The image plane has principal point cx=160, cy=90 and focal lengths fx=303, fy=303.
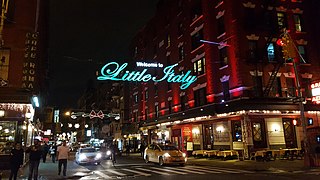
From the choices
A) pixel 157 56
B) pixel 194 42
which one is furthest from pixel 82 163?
pixel 157 56

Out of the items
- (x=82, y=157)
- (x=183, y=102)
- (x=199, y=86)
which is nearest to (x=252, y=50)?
(x=199, y=86)

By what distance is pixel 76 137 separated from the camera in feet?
379

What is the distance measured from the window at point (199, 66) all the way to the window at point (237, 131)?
7020mm

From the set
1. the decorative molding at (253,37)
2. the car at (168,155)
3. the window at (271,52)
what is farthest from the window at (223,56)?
the car at (168,155)

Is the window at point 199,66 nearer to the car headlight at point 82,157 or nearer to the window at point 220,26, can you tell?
the window at point 220,26

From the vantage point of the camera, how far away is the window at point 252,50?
85.3 feet

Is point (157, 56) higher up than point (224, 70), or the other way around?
point (157, 56)

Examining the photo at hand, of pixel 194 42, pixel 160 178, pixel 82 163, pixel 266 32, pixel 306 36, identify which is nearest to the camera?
pixel 160 178

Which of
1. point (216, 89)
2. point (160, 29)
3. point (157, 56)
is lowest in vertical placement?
point (216, 89)

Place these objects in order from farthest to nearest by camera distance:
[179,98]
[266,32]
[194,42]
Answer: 1. [179,98]
2. [194,42]
3. [266,32]

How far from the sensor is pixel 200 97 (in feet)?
105

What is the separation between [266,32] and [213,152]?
1206 cm

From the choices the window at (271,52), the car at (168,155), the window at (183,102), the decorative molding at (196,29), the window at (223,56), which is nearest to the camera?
the car at (168,155)

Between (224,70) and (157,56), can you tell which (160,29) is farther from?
(224,70)
